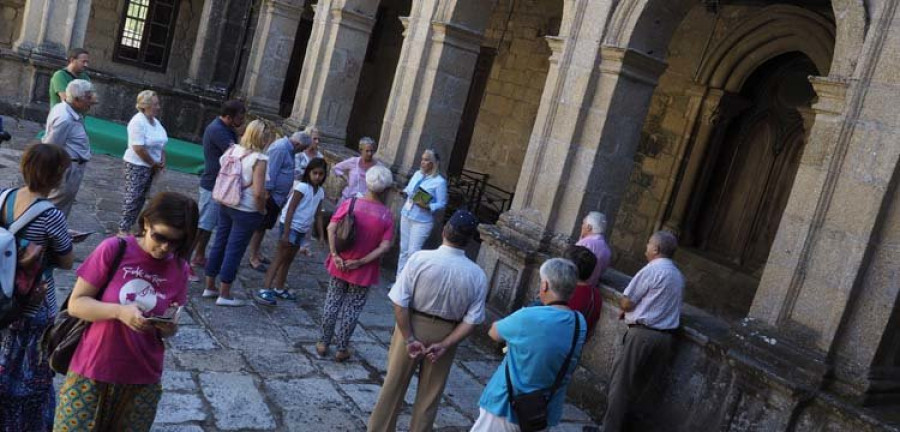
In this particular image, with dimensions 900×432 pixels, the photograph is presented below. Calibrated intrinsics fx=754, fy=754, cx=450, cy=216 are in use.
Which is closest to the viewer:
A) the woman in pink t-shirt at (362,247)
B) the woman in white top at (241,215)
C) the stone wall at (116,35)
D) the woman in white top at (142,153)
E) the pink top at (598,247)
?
the woman in pink t-shirt at (362,247)

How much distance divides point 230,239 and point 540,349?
354cm

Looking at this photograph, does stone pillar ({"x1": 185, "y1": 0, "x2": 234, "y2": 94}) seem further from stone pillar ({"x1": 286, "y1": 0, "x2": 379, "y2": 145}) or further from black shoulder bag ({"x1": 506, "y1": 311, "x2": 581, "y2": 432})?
black shoulder bag ({"x1": 506, "y1": 311, "x2": 581, "y2": 432})

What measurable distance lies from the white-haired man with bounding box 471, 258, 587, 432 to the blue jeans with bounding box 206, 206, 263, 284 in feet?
10.5

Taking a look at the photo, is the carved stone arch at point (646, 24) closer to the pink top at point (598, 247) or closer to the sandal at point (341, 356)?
the pink top at point (598, 247)

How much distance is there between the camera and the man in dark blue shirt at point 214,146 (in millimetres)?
6645

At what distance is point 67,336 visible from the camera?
2873 mm

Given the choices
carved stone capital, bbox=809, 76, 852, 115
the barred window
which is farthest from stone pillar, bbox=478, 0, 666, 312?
the barred window

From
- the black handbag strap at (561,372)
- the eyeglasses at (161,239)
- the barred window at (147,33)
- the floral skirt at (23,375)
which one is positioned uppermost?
the barred window at (147,33)

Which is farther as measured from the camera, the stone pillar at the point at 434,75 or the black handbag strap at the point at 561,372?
the stone pillar at the point at 434,75

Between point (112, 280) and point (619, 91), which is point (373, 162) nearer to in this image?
point (619, 91)

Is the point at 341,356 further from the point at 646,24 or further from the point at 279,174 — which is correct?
the point at 646,24

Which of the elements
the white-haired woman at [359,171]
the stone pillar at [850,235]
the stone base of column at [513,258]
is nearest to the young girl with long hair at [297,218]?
the white-haired woman at [359,171]

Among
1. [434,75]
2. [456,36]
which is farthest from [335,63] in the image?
[456,36]

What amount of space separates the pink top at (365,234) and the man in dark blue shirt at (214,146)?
1874mm
